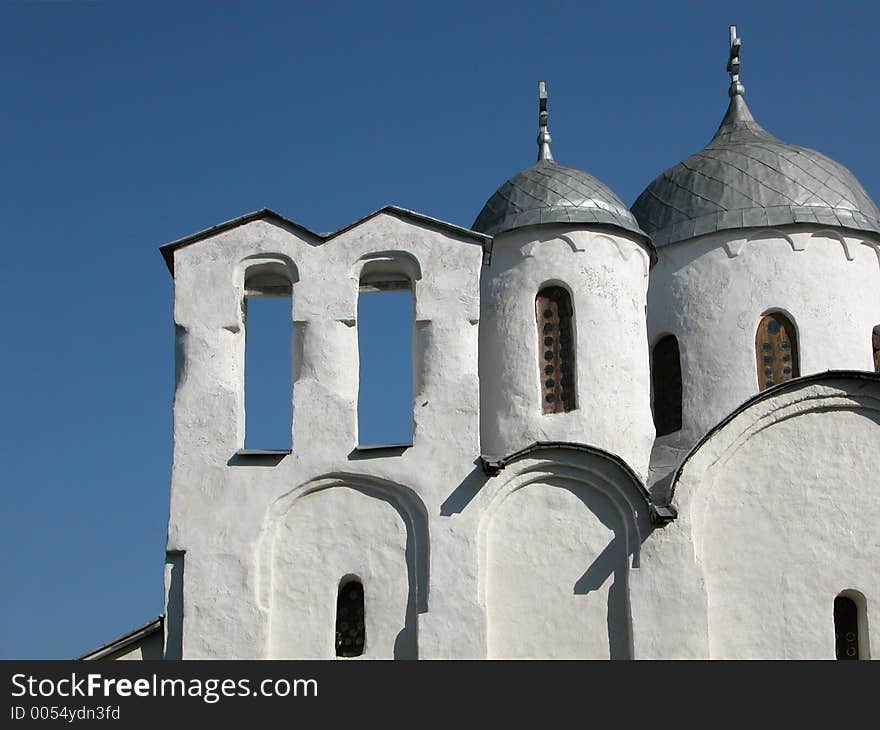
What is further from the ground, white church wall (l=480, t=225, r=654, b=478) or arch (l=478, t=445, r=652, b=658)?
white church wall (l=480, t=225, r=654, b=478)

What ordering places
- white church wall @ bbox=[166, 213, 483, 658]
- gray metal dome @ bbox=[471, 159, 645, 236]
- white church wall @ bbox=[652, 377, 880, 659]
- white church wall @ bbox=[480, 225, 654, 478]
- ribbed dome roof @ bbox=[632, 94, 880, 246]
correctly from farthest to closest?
ribbed dome roof @ bbox=[632, 94, 880, 246]
gray metal dome @ bbox=[471, 159, 645, 236]
white church wall @ bbox=[480, 225, 654, 478]
white church wall @ bbox=[166, 213, 483, 658]
white church wall @ bbox=[652, 377, 880, 659]

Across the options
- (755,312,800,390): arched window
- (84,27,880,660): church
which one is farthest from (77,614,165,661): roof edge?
(755,312,800,390): arched window

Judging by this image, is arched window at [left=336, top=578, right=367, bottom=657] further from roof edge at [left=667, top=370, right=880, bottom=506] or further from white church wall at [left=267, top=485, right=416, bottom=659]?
roof edge at [left=667, top=370, right=880, bottom=506]

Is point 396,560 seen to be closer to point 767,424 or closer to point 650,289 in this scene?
point 767,424

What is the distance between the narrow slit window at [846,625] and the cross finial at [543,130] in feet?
21.7

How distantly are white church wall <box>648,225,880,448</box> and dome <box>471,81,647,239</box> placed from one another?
1.22m

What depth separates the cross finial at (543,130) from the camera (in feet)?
61.8

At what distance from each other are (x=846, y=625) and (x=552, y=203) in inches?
209

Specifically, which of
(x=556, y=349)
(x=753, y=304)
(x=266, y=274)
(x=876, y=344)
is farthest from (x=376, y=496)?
(x=876, y=344)

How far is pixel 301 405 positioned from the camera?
1464 centimetres

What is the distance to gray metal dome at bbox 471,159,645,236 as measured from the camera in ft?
55.4

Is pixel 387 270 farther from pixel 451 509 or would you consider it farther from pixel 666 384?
pixel 666 384

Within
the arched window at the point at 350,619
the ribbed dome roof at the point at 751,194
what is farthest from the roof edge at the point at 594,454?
the ribbed dome roof at the point at 751,194
